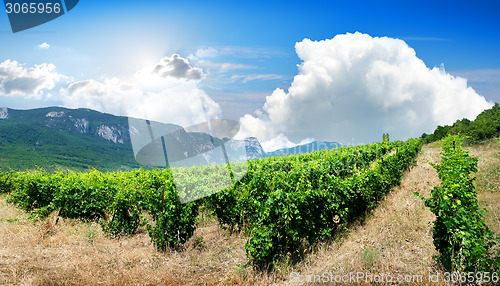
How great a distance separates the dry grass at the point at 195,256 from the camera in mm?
5512

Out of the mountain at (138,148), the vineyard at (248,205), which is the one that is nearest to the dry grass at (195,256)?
the vineyard at (248,205)

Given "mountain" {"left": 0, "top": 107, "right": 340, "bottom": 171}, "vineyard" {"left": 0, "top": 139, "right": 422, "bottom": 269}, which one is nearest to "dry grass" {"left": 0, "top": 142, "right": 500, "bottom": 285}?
"vineyard" {"left": 0, "top": 139, "right": 422, "bottom": 269}

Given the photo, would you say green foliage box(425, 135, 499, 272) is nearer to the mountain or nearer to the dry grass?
the dry grass

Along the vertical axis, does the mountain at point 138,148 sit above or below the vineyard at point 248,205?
above

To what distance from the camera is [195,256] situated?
6.73 metres

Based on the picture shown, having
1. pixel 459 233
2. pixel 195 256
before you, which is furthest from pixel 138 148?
pixel 459 233

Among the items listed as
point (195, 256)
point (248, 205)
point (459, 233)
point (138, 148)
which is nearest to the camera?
point (459, 233)

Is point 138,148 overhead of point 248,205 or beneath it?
overhead

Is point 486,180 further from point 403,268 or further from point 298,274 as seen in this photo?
point 298,274

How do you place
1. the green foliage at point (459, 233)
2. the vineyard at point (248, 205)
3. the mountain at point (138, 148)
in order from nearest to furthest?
the green foliage at point (459, 233) → the vineyard at point (248, 205) → the mountain at point (138, 148)

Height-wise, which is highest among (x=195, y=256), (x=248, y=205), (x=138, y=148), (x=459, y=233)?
(x=138, y=148)

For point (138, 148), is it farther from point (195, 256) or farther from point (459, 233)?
point (459, 233)

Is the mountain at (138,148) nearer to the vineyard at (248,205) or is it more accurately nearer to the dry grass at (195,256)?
the vineyard at (248,205)

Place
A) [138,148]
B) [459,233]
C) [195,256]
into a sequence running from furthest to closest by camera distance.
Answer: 1. [195,256]
2. [138,148]
3. [459,233]
